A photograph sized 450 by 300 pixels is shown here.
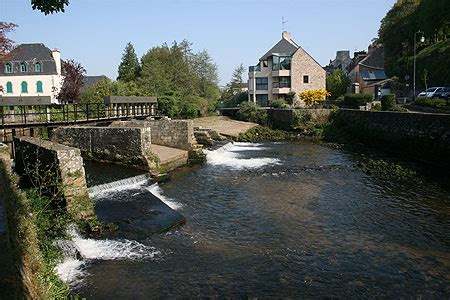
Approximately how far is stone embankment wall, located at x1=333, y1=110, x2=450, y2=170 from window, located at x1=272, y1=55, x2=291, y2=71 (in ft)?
79.0

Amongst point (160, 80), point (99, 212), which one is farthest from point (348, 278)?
point (160, 80)

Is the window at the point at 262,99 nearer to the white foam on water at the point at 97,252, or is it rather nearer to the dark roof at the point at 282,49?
the dark roof at the point at 282,49

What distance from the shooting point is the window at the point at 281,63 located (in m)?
56.3

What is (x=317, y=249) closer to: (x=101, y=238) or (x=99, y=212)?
(x=101, y=238)

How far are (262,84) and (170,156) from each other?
4024 cm

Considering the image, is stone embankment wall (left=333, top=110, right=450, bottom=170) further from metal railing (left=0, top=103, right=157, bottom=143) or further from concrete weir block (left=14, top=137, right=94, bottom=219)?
concrete weir block (left=14, top=137, right=94, bottom=219)

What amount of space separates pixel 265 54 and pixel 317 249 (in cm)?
5182

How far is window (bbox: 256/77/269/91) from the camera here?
58.2m

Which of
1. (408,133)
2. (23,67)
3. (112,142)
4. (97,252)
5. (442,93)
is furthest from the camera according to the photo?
(23,67)

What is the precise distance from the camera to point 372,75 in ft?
208

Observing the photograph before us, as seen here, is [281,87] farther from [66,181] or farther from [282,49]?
[66,181]

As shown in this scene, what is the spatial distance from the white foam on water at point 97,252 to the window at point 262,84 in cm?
5030

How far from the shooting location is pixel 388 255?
938 cm

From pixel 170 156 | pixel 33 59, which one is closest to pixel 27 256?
pixel 170 156
